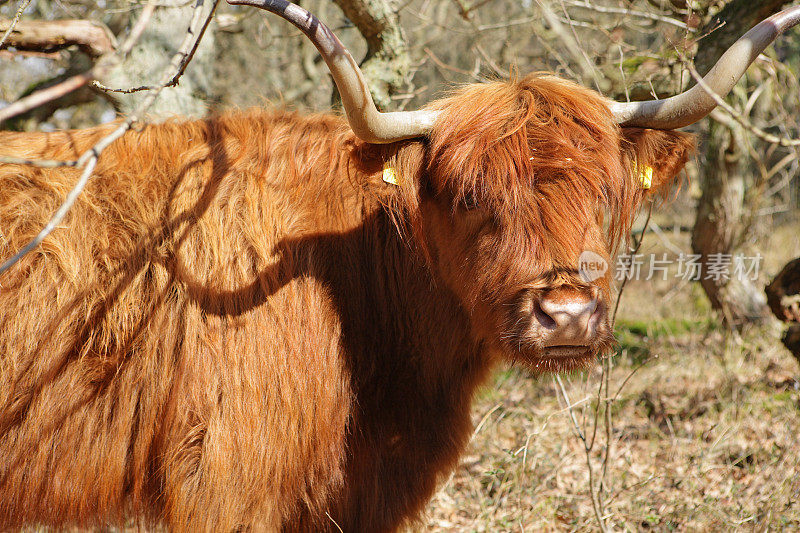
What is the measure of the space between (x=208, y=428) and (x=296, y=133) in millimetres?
1385

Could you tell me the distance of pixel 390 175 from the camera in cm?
277

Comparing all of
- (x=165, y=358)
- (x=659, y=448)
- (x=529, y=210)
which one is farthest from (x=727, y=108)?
(x=659, y=448)

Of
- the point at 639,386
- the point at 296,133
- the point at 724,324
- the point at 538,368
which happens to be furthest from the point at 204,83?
the point at 724,324

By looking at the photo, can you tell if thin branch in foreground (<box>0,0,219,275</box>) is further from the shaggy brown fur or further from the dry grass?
the dry grass

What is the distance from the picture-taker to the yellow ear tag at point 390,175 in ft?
9.07

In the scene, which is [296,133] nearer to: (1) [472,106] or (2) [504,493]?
(1) [472,106]

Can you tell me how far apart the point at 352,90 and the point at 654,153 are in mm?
1493

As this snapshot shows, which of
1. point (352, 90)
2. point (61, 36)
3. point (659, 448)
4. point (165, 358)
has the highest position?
point (352, 90)

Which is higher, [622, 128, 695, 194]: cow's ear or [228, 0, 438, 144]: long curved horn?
[228, 0, 438, 144]: long curved horn

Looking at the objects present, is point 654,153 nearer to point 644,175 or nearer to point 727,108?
point 644,175

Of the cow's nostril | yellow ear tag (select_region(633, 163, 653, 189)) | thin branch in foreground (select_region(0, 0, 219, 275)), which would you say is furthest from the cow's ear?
thin branch in foreground (select_region(0, 0, 219, 275))

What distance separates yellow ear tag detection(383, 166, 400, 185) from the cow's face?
127mm

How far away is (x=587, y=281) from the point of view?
248cm

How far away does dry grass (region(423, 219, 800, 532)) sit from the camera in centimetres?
350
